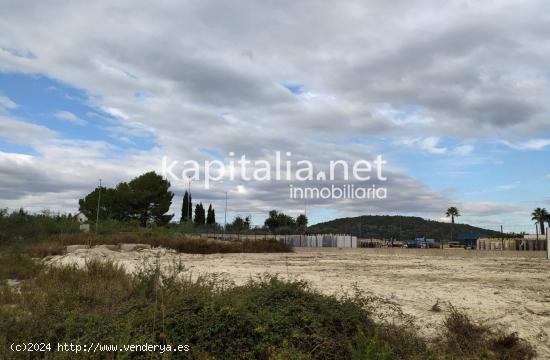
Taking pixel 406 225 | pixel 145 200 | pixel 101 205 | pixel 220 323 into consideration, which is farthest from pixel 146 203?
pixel 220 323

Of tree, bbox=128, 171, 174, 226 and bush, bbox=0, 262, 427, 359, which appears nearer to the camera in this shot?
bush, bbox=0, 262, 427, 359

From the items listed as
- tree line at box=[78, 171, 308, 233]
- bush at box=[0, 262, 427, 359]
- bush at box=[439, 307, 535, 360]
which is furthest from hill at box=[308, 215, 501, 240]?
bush at box=[0, 262, 427, 359]

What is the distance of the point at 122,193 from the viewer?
59.0m

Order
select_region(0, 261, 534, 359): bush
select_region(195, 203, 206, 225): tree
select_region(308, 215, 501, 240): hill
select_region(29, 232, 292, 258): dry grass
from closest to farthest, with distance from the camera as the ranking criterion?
select_region(0, 261, 534, 359): bush
select_region(29, 232, 292, 258): dry grass
select_region(308, 215, 501, 240): hill
select_region(195, 203, 206, 225): tree

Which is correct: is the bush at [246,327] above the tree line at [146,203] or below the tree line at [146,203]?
below

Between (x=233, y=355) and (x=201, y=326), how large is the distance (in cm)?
66

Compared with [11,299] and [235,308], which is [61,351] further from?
[11,299]

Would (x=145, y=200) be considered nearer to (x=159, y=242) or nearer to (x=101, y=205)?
(x=101, y=205)

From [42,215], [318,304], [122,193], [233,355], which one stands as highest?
[122,193]

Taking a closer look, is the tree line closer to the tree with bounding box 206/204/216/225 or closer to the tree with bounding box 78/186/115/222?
the tree with bounding box 78/186/115/222

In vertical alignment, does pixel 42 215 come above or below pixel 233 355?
above

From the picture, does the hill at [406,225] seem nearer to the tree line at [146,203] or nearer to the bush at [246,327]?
the tree line at [146,203]

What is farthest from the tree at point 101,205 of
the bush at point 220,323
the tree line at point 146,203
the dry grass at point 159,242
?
the bush at point 220,323

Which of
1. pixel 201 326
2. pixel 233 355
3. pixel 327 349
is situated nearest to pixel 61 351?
pixel 201 326
